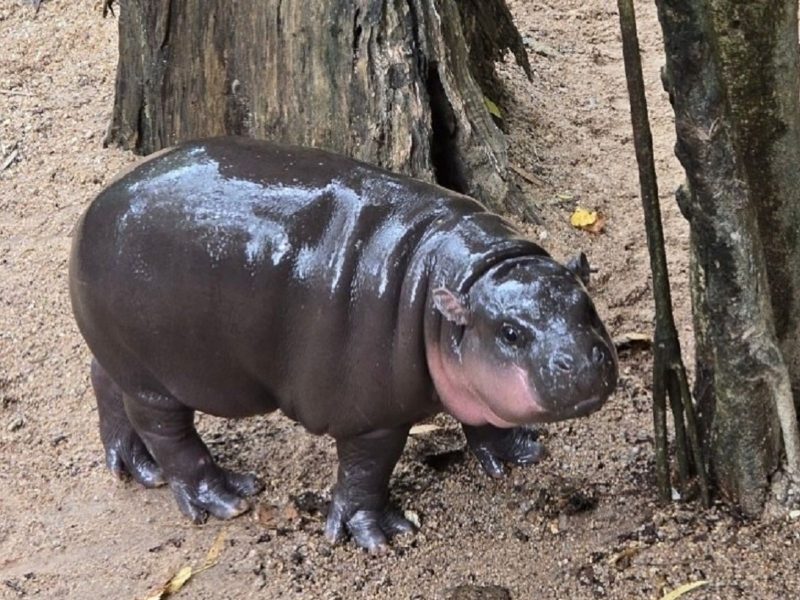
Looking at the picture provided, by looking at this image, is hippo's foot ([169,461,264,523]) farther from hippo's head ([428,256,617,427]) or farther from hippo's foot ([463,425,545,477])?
hippo's head ([428,256,617,427])

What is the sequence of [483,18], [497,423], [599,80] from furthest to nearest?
[599,80], [483,18], [497,423]

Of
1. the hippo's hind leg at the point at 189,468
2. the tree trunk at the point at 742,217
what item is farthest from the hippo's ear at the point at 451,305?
the hippo's hind leg at the point at 189,468

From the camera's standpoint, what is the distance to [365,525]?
335 centimetres

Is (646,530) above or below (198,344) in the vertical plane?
below

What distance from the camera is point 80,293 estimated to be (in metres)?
3.24

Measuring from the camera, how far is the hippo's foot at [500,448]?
3566 mm

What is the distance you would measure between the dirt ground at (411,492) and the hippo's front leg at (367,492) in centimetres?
5

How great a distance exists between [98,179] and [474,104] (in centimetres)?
Result: 182

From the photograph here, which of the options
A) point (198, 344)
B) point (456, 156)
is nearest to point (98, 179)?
point (456, 156)

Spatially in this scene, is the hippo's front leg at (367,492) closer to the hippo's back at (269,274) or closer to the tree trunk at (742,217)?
the hippo's back at (269,274)

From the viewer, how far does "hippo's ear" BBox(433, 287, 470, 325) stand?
280 centimetres

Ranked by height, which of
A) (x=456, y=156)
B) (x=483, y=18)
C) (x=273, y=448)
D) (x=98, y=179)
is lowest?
(x=273, y=448)

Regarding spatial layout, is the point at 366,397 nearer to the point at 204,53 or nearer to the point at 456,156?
the point at 456,156

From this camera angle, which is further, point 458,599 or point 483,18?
point 483,18
